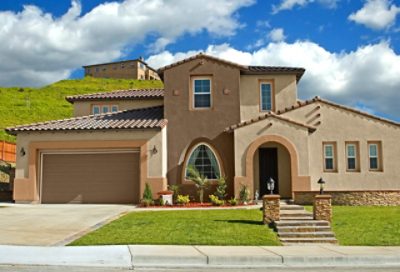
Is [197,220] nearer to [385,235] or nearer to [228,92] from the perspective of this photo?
[385,235]

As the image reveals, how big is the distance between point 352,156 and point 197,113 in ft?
26.3

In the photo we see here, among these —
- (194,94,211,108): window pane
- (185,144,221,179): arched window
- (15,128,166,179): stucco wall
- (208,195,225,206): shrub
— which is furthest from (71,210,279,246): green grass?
(194,94,211,108): window pane

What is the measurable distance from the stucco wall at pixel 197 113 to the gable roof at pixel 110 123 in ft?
3.10

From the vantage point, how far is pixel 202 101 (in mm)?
24078

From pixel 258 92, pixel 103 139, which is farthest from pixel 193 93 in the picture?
pixel 103 139

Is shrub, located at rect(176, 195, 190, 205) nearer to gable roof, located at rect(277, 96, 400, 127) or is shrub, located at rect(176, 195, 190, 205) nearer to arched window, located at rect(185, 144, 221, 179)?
arched window, located at rect(185, 144, 221, 179)

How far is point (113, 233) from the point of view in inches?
523

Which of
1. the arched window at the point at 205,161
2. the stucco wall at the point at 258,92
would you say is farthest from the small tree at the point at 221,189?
the stucco wall at the point at 258,92

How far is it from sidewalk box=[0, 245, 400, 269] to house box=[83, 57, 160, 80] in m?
82.4

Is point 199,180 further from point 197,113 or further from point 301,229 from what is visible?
point 301,229

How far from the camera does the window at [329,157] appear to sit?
23.6 meters

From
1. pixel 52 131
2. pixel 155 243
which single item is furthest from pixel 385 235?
pixel 52 131

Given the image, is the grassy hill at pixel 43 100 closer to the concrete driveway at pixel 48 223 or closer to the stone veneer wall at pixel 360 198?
the concrete driveway at pixel 48 223

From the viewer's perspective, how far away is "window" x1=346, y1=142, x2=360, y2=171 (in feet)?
77.3
